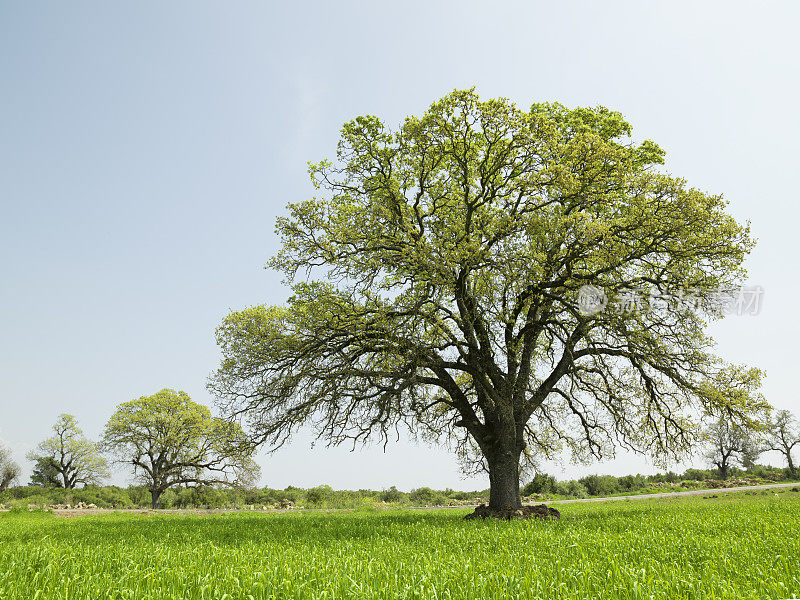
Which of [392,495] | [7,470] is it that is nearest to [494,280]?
[392,495]

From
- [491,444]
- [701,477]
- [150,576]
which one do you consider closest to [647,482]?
[701,477]

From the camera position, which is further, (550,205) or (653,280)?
(550,205)

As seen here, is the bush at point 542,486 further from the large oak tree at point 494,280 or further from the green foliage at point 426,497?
the large oak tree at point 494,280

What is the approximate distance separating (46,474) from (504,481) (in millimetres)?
62424

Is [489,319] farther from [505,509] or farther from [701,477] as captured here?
[701,477]

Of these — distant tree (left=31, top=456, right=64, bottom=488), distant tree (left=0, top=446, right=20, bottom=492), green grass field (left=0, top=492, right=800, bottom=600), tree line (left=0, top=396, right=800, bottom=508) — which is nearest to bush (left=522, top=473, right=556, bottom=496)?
tree line (left=0, top=396, right=800, bottom=508)

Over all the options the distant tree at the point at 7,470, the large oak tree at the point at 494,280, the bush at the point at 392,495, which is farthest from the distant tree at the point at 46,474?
the large oak tree at the point at 494,280

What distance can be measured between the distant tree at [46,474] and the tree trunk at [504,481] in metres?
59.9

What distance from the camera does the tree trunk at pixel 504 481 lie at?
17375 millimetres

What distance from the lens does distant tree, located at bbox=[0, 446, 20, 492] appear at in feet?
200

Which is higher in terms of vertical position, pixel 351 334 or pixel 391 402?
pixel 351 334

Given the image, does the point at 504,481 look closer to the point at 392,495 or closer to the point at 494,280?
the point at 494,280

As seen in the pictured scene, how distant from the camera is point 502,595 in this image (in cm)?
470

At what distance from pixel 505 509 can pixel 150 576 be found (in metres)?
13.9
